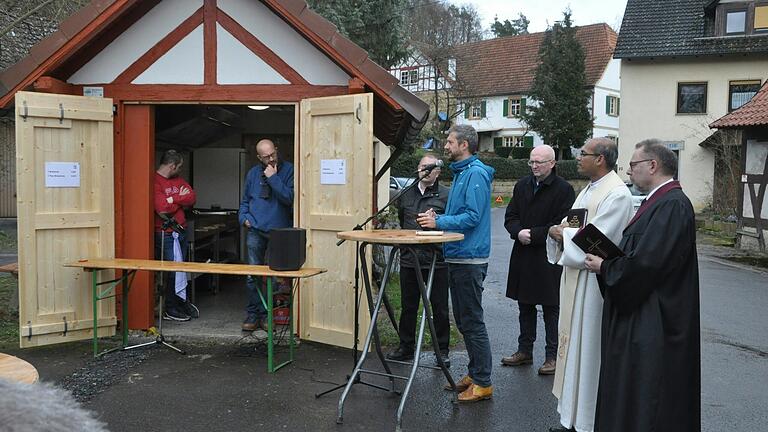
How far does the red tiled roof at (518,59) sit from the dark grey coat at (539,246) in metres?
35.6

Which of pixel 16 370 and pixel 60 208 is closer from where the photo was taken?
pixel 16 370

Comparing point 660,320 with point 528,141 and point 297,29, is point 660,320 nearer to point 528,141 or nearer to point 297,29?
point 297,29

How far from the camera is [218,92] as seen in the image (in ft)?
21.8

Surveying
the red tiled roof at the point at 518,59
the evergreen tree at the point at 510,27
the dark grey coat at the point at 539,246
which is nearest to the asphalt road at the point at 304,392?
the dark grey coat at the point at 539,246

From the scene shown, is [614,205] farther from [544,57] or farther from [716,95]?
[544,57]

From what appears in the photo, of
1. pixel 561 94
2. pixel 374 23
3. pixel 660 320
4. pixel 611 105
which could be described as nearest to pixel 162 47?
pixel 660 320

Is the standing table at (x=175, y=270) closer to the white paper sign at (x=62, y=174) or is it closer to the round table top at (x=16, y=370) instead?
the white paper sign at (x=62, y=174)

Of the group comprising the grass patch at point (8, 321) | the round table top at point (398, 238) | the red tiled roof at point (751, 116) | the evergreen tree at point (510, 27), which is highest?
the evergreen tree at point (510, 27)

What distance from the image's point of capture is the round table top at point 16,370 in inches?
101

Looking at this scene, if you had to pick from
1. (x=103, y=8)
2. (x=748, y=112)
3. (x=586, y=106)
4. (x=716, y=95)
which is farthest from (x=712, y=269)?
(x=586, y=106)

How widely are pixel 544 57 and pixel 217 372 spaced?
116 ft

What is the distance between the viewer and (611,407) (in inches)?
150

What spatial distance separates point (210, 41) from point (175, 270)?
2365mm

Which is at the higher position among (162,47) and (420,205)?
(162,47)
